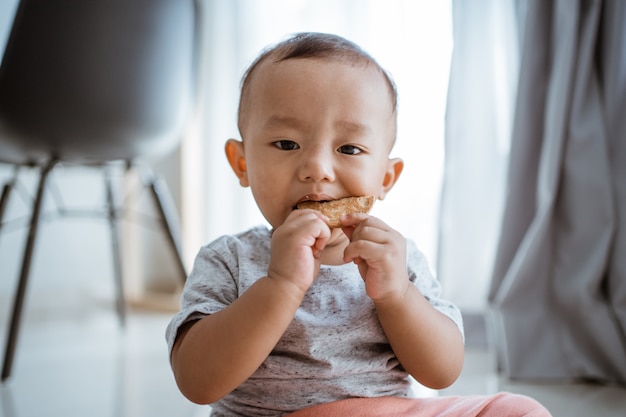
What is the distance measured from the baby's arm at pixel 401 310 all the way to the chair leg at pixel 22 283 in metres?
0.95

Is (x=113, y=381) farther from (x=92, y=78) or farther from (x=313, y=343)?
(x=313, y=343)

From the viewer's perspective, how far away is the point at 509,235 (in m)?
1.40

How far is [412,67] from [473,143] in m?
0.28

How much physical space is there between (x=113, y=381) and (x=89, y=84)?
0.64 meters

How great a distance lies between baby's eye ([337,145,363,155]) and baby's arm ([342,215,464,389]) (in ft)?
0.36

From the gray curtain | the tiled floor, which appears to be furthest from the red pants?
the gray curtain

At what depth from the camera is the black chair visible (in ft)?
4.38

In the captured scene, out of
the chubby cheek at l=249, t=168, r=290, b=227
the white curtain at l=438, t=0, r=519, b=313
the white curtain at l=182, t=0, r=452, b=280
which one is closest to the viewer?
the chubby cheek at l=249, t=168, r=290, b=227

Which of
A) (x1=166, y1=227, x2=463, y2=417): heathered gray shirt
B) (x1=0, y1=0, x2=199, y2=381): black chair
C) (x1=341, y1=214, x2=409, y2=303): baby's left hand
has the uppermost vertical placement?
(x1=0, y1=0, x2=199, y2=381): black chair

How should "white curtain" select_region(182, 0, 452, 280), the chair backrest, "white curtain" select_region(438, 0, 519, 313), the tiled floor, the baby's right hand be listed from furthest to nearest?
"white curtain" select_region(182, 0, 452, 280)
"white curtain" select_region(438, 0, 519, 313)
the chair backrest
the tiled floor
the baby's right hand

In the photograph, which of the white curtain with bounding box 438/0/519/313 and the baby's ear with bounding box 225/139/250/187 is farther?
the white curtain with bounding box 438/0/519/313

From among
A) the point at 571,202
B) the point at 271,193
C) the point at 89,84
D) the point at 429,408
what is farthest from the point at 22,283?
the point at 571,202

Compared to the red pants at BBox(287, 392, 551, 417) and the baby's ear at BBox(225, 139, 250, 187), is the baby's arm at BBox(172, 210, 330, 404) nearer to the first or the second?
the red pants at BBox(287, 392, 551, 417)

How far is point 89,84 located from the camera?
138 cm
